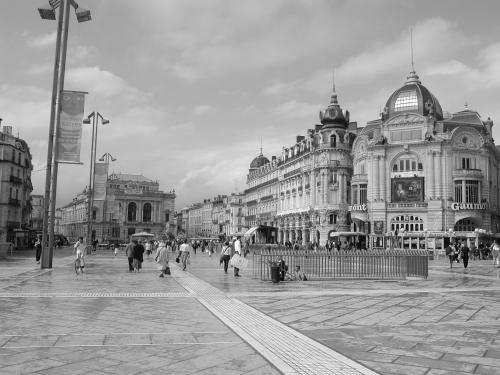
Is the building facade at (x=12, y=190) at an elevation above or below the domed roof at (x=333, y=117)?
below

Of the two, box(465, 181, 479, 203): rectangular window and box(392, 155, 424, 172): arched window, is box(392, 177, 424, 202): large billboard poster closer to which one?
box(392, 155, 424, 172): arched window

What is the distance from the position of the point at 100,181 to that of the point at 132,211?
95.3 meters

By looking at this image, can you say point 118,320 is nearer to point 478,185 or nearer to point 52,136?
point 52,136

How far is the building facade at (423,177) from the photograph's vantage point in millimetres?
67375

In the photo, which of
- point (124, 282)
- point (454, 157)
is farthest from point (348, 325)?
point (454, 157)

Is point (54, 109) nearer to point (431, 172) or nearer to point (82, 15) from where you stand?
point (82, 15)

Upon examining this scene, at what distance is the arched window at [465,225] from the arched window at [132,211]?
88681 mm

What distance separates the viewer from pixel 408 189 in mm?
69875

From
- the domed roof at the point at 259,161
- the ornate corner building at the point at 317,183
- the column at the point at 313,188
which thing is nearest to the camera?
the ornate corner building at the point at 317,183

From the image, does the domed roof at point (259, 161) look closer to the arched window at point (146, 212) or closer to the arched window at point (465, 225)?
the arched window at point (146, 212)

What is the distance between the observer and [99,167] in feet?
140

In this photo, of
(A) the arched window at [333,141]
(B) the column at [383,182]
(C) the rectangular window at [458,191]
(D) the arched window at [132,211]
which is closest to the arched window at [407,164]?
(B) the column at [383,182]

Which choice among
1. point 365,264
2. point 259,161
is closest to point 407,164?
point 365,264

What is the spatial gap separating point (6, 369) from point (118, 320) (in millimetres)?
4422
